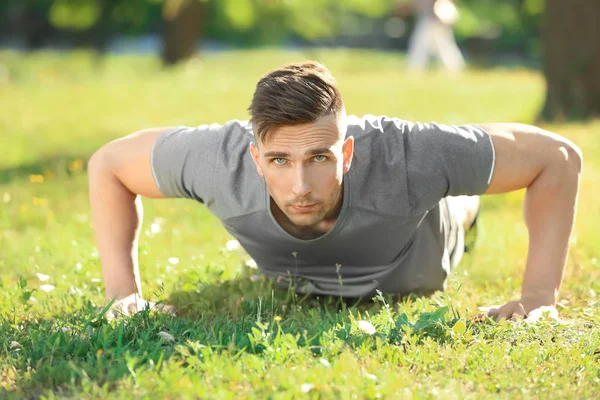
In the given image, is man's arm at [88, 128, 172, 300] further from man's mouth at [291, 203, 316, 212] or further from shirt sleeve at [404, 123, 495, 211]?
shirt sleeve at [404, 123, 495, 211]

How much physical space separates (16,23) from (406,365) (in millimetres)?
30663

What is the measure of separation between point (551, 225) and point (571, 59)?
6.83 m

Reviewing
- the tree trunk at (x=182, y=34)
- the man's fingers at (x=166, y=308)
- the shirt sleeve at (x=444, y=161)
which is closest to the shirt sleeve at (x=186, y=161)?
the man's fingers at (x=166, y=308)

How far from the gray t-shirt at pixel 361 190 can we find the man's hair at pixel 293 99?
1.29 ft

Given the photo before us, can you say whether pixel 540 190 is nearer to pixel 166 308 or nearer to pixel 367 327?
pixel 367 327

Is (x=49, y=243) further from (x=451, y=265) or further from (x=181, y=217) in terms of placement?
(x=451, y=265)

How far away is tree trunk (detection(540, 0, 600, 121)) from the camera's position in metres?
10.4

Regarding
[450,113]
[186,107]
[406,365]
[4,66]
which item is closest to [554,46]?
[450,113]

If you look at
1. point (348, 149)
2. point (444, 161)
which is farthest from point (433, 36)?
point (348, 149)

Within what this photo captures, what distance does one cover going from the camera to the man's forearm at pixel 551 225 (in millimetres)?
4277

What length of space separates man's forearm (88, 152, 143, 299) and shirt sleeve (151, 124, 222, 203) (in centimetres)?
30

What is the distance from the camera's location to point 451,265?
512 cm

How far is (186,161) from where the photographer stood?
4.27m

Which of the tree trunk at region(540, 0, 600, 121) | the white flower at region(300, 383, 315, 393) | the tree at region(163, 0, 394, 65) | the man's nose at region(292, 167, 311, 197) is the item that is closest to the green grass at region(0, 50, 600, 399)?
the white flower at region(300, 383, 315, 393)
